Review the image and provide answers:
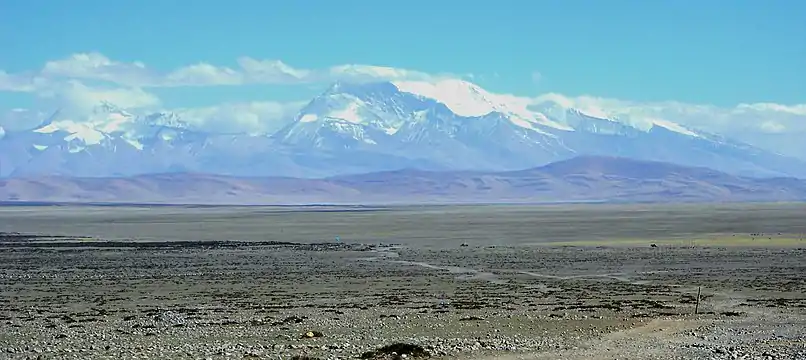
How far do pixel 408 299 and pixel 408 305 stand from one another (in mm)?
1828

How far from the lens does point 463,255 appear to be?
53.7 m

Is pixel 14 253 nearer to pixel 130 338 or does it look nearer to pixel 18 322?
pixel 18 322

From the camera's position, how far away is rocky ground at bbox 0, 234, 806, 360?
72.9 feet

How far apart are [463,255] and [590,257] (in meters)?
6.51

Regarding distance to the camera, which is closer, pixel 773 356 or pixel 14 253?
pixel 773 356

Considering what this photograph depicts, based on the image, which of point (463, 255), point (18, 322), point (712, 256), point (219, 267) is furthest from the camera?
point (463, 255)

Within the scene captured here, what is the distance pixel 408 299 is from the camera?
107ft

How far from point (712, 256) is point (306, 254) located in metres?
20.2

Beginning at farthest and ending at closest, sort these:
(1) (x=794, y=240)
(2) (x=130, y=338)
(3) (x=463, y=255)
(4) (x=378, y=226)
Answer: (4) (x=378, y=226) < (1) (x=794, y=240) < (3) (x=463, y=255) < (2) (x=130, y=338)

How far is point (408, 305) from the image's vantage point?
1211 inches

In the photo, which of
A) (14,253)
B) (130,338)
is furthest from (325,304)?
(14,253)

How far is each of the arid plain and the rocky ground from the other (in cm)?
8

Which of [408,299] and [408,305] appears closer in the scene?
[408,305]

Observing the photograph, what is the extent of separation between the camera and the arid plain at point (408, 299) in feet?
73.5
